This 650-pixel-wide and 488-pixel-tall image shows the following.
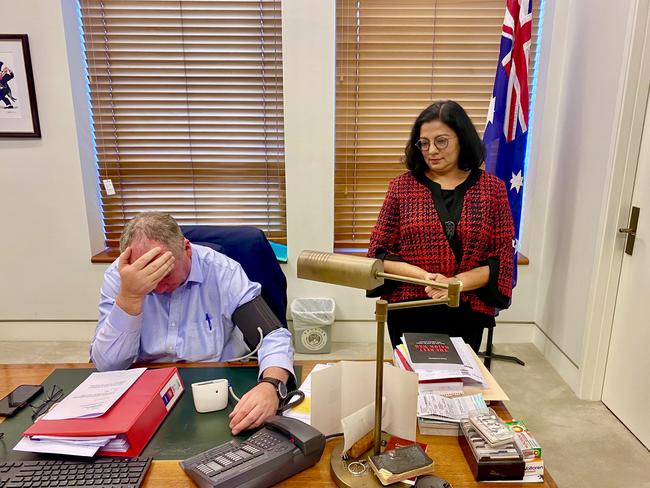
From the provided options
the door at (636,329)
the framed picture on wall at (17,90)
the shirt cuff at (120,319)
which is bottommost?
the door at (636,329)

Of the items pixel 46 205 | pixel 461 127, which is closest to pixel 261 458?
pixel 461 127

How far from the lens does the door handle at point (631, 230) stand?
2.12 metres

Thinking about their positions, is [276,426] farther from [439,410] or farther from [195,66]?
[195,66]

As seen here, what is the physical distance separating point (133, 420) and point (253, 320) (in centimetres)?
52

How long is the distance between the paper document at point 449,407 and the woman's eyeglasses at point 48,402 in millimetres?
913

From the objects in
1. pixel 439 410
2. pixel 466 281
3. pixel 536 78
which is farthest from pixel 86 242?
pixel 536 78

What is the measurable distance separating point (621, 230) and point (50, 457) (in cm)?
243

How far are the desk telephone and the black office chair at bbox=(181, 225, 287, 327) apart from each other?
29.1 inches

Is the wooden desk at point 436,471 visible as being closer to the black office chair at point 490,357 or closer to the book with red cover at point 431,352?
the book with red cover at point 431,352

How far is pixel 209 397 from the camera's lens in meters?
1.09

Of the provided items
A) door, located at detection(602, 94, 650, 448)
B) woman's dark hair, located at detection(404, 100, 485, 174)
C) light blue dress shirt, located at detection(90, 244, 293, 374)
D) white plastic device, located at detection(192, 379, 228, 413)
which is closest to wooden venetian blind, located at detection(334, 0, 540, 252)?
door, located at detection(602, 94, 650, 448)

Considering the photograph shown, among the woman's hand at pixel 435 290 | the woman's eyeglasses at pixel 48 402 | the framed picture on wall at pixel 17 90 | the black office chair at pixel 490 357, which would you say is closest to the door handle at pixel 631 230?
the black office chair at pixel 490 357

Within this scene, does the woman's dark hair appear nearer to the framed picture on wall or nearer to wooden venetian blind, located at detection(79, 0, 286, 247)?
wooden venetian blind, located at detection(79, 0, 286, 247)

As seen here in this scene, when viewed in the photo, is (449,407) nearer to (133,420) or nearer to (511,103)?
(133,420)
